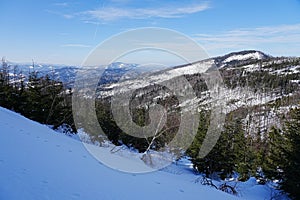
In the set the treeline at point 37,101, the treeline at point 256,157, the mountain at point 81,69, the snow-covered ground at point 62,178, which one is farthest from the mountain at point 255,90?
the snow-covered ground at point 62,178

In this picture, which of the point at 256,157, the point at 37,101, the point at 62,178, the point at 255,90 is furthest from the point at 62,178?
the point at 255,90

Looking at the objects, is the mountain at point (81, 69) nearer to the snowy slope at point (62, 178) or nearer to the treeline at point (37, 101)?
the treeline at point (37, 101)

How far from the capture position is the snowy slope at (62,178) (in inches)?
155

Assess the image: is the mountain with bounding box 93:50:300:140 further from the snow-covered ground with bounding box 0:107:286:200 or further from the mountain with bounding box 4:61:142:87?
the snow-covered ground with bounding box 0:107:286:200

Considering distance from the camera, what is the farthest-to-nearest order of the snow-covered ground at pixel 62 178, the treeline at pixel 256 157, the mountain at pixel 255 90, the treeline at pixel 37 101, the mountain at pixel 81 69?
the mountain at pixel 255 90 → the treeline at pixel 37 101 → the mountain at pixel 81 69 → the treeline at pixel 256 157 → the snow-covered ground at pixel 62 178

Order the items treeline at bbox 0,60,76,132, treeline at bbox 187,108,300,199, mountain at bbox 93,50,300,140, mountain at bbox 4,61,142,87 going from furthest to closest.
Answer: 1. mountain at bbox 93,50,300,140
2. treeline at bbox 0,60,76,132
3. mountain at bbox 4,61,142,87
4. treeline at bbox 187,108,300,199

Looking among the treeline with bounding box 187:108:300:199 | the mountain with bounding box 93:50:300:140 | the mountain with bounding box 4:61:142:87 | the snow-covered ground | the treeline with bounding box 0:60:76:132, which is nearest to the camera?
the snow-covered ground

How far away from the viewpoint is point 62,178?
4742mm

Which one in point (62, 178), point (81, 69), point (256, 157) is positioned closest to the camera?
point (62, 178)

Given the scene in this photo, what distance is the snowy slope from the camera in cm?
393

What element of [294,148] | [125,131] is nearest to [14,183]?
[294,148]

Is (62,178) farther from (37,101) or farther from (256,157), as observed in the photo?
(256,157)

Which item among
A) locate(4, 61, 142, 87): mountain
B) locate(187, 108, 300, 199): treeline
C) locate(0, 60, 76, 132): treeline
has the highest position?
locate(4, 61, 142, 87): mountain

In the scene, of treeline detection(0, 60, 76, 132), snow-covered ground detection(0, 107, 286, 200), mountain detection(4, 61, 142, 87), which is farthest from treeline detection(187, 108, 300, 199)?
treeline detection(0, 60, 76, 132)
